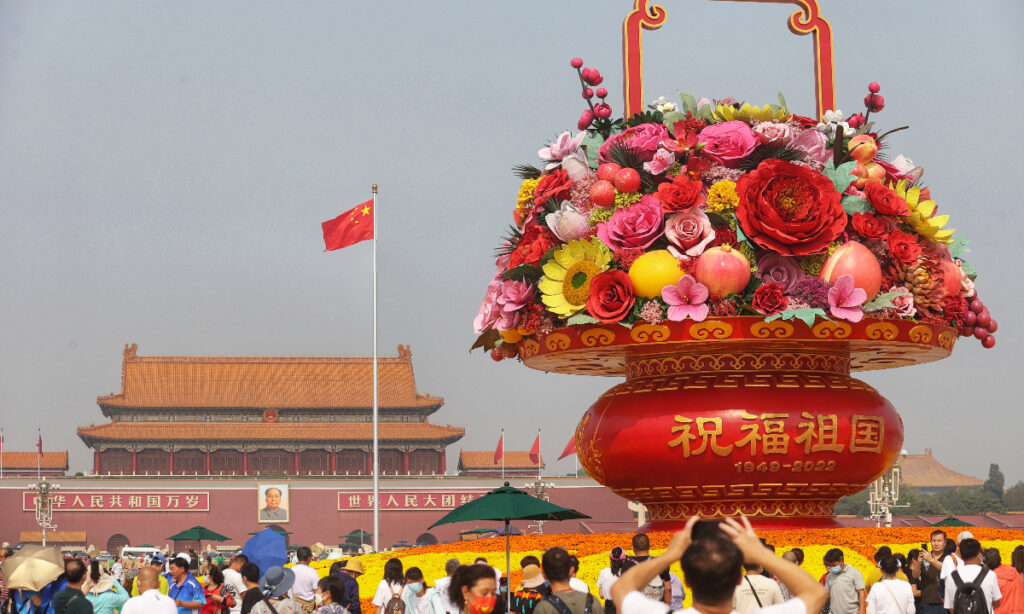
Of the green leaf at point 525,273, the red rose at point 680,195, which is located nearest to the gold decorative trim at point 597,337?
the green leaf at point 525,273

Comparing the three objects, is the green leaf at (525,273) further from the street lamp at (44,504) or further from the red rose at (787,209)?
the street lamp at (44,504)

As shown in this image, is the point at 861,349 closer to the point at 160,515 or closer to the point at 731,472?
the point at 731,472

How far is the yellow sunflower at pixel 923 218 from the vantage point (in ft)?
36.5

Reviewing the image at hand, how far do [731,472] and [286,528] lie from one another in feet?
139

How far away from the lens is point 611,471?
1125 cm

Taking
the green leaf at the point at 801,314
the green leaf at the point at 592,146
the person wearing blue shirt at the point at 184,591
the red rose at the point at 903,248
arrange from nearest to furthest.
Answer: the person wearing blue shirt at the point at 184,591 < the green leaf at the point at 801,314 < the red rose at the point at 903,248 < the green leaf at the point at 592,146

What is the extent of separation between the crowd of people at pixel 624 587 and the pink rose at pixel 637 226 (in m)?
2.78

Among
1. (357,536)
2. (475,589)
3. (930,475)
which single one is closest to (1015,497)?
(930,475)

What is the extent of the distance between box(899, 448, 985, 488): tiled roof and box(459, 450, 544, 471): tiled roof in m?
60.0

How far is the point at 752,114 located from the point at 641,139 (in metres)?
1.00

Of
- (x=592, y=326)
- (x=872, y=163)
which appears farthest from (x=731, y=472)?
(x=872, y=163)

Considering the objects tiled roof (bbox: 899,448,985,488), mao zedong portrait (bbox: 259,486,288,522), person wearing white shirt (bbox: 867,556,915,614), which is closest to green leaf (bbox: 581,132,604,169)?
person wearing white shirt (bbox: 867,556,915,614)

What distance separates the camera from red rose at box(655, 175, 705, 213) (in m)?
10.5

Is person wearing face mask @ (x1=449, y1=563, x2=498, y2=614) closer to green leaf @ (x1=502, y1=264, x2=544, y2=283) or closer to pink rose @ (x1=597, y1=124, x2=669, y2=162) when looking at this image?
green leaf @ (x1=502, y1=264, x2=544, y2=283)
